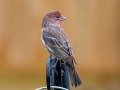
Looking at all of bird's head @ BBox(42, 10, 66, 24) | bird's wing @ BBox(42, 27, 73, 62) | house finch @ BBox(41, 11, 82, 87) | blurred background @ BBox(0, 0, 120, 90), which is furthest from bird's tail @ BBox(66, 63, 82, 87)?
blurred background @ BBox(0, 0, 120, 90)

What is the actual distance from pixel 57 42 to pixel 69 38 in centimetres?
70

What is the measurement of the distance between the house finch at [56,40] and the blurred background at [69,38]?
41cm

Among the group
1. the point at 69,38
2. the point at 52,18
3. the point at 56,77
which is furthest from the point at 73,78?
the point at 69,38

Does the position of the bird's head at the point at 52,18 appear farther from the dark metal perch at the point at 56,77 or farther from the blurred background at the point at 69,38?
the dark metal perch at the point at 56,77

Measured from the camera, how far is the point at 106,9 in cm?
564

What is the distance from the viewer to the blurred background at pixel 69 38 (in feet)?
18.0

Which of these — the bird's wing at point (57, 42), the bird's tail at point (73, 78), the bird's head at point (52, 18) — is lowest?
the bird's tail at point (73, 78)

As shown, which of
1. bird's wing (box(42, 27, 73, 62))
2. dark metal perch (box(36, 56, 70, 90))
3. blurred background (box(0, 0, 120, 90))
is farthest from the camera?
blurred background (box(0, 0, 120, 90))

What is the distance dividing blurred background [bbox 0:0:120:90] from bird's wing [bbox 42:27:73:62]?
20.2 inches

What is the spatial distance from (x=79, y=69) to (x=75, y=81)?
138 cm

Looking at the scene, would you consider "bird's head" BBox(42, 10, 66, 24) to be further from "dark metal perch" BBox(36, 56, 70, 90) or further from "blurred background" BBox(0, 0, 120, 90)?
"dark metal perch" BBox(36, 56, 70, 90)

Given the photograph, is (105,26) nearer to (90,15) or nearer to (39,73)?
(90,15)

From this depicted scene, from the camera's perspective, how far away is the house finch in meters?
4.28

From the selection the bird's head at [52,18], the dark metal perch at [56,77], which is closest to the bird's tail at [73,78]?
the dark metal perch at [56,77]
